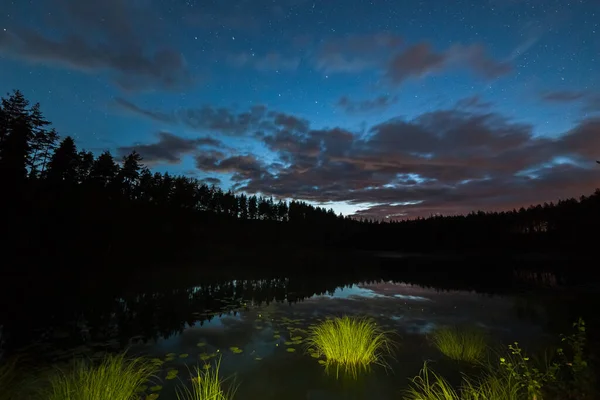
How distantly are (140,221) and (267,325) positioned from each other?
43.1 meters

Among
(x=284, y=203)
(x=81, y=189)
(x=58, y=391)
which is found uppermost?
(x=284, y=203)

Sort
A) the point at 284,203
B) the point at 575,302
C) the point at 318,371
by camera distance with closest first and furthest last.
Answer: the point at 318,371
the point at 575,302
the point at 284,203

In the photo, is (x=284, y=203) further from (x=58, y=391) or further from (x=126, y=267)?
(x=58, y=391)

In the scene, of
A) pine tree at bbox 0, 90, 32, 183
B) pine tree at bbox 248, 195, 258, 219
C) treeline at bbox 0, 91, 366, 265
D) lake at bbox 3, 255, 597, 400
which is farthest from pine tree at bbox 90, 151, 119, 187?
pine tree at bbox 248, 195, 258, 219

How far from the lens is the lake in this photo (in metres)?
7.25

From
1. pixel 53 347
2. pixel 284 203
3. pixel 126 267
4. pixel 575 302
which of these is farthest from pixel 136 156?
pixel 284 203

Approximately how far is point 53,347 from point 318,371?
790cm

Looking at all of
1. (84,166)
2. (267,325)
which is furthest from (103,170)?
(267,325)

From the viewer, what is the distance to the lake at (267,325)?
23.8ft

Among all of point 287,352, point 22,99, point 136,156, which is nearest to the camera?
point 287,352

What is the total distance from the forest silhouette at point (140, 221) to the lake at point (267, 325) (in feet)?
51.9

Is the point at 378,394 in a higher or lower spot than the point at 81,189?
lower

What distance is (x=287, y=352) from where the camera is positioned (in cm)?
890

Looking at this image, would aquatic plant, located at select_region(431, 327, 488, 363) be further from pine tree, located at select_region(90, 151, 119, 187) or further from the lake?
pine tree, located at select_region(90, 151, 119, 187)
